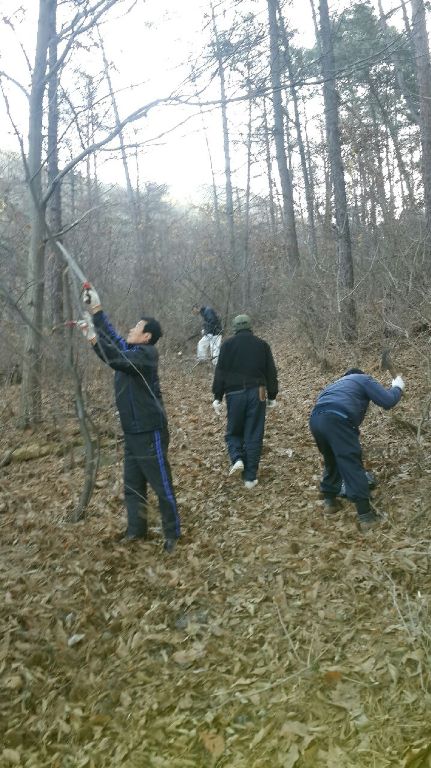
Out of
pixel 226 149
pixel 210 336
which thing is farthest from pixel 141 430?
pixel 226 149

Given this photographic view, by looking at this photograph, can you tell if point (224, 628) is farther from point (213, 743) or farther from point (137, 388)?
point (137, 388)

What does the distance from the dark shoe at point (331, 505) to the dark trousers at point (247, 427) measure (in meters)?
1.04

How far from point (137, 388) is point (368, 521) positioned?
7.47ft

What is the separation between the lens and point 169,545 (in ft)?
17.0

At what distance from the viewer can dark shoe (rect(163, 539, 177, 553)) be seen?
5160mm

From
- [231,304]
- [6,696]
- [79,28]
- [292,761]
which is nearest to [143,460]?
[6,696]

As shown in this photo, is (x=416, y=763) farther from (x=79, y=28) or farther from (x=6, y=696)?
(x=79, y=28)

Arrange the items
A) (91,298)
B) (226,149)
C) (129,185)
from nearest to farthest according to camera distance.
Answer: (91,298) → (129,185) → (226,149)

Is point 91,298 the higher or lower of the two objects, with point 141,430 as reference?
higher

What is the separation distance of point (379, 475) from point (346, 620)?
8.00 feet

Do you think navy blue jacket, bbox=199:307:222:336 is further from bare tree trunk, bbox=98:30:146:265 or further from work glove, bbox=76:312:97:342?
work glove, bbox=76:312:97:342

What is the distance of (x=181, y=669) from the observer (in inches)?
145

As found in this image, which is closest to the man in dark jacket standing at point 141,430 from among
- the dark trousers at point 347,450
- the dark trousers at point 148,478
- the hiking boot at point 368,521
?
the dark trousers at point 148,478

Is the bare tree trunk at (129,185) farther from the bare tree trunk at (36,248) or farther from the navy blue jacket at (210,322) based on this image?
the navy blue jacket at (210,322)
